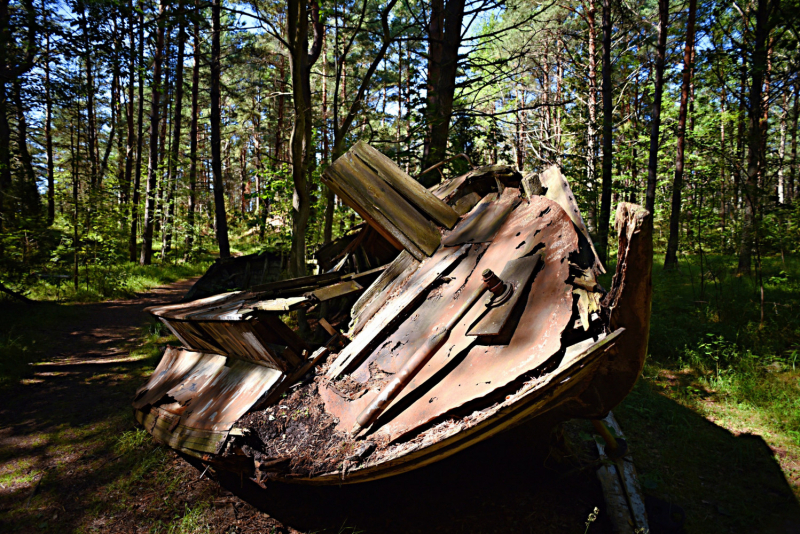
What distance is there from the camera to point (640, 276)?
1860 millimetres

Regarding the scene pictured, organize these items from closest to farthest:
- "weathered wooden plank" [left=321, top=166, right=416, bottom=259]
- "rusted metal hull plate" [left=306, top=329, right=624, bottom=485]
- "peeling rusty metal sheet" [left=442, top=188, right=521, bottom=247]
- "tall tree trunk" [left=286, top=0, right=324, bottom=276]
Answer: "rusted metal hull plate" [left=306, top=329, right=624, bottom=485] < "peeling rusty metal sheet" [left=442, top=188, right=521, bottom=247] < "weathered wooden plank" [left=321, top=166, right=416, bottom=259] < "tall tree trunk" [left=286, top=0, right=324, bottom=276]

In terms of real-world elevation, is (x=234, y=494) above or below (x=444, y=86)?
below

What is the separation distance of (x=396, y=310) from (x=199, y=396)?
5.33 feet

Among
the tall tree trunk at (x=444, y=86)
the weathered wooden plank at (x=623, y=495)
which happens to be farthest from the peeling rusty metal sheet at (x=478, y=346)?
the tall tree trunk at (x=444, y=86)

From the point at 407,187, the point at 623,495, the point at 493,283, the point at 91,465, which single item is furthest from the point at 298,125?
the point at 623,495

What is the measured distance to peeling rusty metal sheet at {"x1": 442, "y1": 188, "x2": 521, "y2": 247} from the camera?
3.37m

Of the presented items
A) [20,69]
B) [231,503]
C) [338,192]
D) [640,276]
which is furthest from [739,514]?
[20,69]

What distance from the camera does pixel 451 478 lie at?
297 cm

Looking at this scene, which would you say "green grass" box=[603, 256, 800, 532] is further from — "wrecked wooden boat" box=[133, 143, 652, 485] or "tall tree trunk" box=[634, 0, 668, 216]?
"tall tree trunk" box=[634, 0, 668, 216]

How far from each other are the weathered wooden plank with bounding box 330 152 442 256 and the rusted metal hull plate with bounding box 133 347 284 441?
1.62m

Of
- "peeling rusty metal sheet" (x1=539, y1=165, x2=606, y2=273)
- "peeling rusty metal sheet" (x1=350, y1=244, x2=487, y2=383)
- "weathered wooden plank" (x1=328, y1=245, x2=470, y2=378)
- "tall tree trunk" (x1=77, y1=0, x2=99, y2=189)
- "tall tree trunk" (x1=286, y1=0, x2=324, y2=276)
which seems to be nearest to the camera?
"peeling rusty metal sheet" (x1=350, y1=244, x2=487, y2=383)

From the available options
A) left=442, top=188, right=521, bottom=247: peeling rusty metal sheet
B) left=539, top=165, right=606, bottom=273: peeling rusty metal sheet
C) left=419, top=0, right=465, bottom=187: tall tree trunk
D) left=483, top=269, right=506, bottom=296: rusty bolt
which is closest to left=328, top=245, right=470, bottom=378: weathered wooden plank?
left=442, top=188, right=521, bottom=247: peeling rusty metal sheet

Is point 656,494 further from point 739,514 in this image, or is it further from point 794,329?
point 794,329

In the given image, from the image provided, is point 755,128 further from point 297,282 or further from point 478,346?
point 297,282
